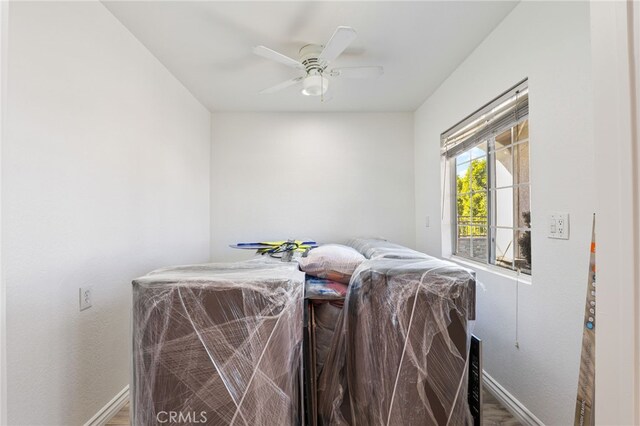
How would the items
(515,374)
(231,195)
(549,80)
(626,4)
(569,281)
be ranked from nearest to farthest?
1. (626,4)
2. (569,281)
3. (549,80)
4. (515,374)
5. (231,195)

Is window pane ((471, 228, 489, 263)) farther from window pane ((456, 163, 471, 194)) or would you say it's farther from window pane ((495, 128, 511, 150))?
window pane ((495, 128, 511, 150))

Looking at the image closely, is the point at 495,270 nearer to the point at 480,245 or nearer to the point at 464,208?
the point at 480,245

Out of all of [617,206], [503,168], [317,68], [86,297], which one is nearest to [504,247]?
[503,168]

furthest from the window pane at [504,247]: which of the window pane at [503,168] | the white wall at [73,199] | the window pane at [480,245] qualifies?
the white wall at [73,199]

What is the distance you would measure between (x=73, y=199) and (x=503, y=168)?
257cm

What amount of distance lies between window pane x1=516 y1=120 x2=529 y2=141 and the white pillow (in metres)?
1.26

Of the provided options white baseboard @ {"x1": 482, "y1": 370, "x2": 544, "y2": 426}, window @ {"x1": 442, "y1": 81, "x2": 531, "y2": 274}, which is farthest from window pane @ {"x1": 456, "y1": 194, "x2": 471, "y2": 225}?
white baseboard @ {"x1": 482, "y1": 370, "x2": 544, "y2": 426}

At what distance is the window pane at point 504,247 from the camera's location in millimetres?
1900

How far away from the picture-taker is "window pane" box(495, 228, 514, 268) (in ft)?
6.23

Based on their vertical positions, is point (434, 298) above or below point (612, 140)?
below

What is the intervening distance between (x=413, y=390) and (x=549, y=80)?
62.5 inches

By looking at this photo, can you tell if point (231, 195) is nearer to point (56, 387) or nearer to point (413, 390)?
point (56, 387)

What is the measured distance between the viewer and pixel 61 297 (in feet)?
4.58

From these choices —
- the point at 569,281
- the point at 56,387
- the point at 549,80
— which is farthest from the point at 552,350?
the point at 56,387
